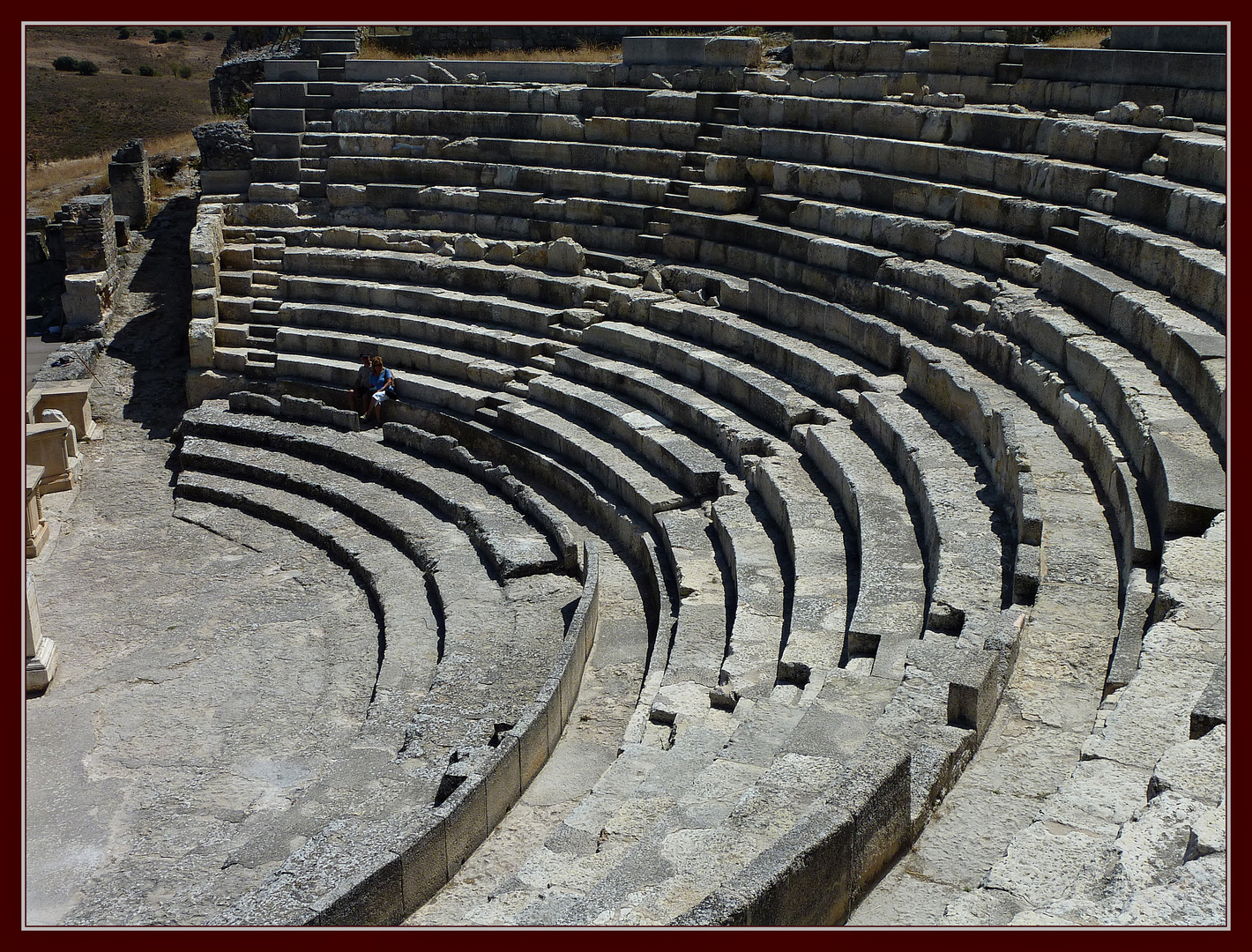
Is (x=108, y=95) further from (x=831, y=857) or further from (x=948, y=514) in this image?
(x=831, y=857)

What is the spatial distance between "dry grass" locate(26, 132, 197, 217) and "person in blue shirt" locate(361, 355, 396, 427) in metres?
10.5

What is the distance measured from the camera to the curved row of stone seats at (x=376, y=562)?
32.6 feet

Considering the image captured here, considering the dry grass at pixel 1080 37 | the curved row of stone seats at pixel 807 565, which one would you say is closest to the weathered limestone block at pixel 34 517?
the curved row of stone seats at pixel 807 565

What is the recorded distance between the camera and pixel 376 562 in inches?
507

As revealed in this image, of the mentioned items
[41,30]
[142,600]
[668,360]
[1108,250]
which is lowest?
[142,600]

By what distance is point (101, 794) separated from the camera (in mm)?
9148

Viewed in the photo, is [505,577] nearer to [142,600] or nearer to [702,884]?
[142,600]

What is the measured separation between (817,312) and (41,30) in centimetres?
6624

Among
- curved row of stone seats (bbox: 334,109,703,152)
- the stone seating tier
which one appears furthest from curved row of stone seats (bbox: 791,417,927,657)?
curved row of stone seats (bbox: 334,109,703,152)

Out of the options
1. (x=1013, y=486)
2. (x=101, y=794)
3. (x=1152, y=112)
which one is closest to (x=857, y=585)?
(x=1013, y=486)

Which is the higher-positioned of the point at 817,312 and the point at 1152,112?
the point at 1152,112

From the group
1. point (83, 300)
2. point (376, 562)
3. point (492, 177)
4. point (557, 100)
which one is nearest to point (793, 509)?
point (376, 562)

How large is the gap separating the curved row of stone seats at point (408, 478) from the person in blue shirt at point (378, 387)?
1.54ft

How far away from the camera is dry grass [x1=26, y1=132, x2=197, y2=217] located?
27.1 m
